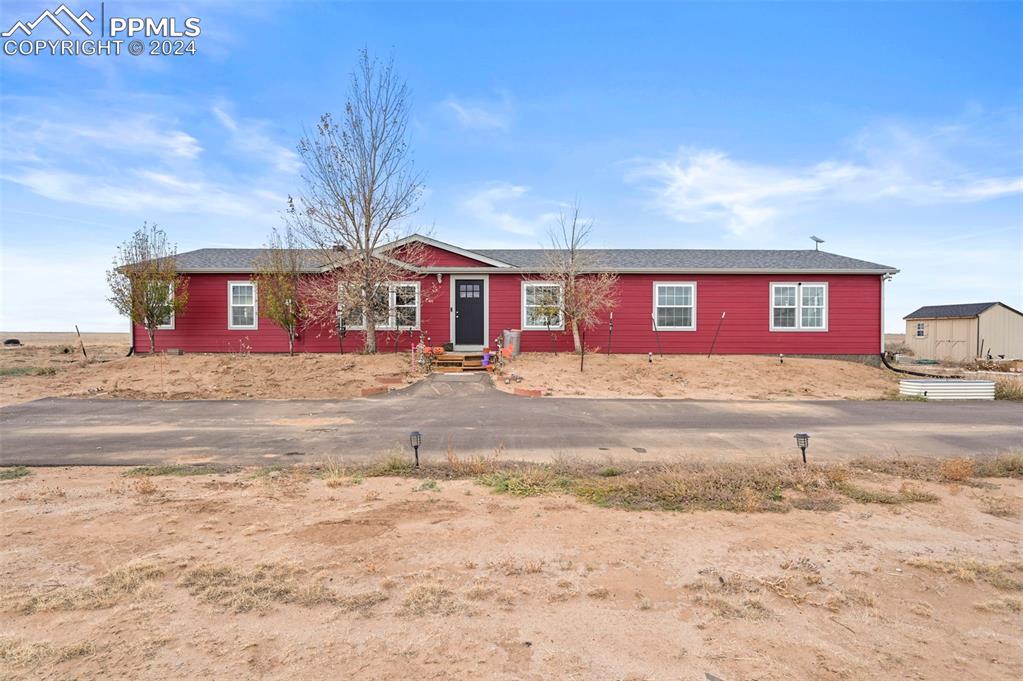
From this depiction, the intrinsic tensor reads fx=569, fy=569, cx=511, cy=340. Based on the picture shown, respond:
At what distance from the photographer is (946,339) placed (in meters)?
32.3

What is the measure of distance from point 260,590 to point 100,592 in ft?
3.54

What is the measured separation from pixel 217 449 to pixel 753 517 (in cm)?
739

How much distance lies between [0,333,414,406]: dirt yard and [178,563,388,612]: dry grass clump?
34.1 ft

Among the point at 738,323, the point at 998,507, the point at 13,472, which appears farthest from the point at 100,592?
the point at 738,323

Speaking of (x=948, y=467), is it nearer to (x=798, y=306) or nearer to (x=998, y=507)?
(x=998, y=507)

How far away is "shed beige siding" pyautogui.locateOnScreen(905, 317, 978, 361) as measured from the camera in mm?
30594

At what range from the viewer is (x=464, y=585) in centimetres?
409

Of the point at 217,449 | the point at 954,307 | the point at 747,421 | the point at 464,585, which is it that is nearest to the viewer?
the point at 464,585

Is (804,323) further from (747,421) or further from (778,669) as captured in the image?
(778,669)

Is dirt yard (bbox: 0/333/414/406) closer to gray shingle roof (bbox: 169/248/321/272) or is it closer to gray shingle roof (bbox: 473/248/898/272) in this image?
gray shingle roof (bbox: 169/248/321/272)

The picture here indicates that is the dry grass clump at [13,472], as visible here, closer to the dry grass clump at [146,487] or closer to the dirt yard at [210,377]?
the dry grass clump at [146,487]

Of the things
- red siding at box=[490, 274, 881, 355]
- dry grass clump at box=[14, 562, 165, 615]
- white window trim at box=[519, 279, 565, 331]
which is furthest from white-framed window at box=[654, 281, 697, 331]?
dry grass clump at box=[14, 562, 165, 615]

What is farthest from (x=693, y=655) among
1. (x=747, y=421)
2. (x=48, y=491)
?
(x=747, y=421)

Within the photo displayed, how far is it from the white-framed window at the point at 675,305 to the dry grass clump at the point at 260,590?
1772cm
